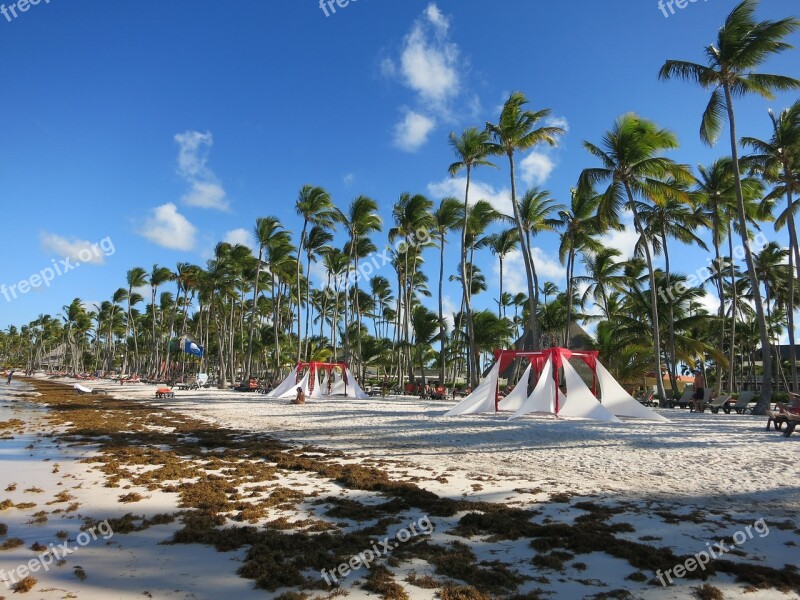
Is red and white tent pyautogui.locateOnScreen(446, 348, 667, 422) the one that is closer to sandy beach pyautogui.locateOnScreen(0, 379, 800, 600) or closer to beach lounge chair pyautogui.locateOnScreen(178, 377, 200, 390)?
sandy beach pyautogui.locateOnScreen(0, 379, 800, 600)

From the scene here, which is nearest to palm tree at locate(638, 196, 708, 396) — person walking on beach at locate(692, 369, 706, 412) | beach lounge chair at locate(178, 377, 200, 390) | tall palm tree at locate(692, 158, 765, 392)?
tall palm tree at locate(692, 158, 765, 392)

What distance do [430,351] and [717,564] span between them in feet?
159

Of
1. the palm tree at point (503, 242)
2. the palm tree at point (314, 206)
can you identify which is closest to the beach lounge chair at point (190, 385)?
the palm tree at point (314, 206)

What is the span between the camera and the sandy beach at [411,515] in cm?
Result: 425

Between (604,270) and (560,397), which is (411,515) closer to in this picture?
(560,397)

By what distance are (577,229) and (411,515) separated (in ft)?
87.7

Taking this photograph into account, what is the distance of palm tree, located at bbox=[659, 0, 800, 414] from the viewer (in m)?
18.1

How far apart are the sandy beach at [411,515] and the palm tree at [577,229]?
18.5 metres

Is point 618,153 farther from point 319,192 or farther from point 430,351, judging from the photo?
point 430,351

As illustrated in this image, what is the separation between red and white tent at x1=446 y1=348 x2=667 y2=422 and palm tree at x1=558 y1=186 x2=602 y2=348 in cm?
1179

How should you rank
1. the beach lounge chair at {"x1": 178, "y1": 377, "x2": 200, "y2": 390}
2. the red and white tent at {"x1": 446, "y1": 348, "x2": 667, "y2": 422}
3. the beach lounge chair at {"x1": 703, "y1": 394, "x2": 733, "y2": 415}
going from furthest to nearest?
1. the beach lounge chair at {"x1": 178, "y1": 377, "x2": 200, "y2": 390}
2. the beach lounge chair at {"x1": 703, "y1": 394, "x2": 733, "y2": 415}
3. the red and white tent at {"x1": 446, "y1": 348, "x2": 667, "y2": 422}

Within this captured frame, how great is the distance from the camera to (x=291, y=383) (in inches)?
1148

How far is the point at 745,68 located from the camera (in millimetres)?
18938

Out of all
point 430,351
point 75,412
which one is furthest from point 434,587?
point 430,351
